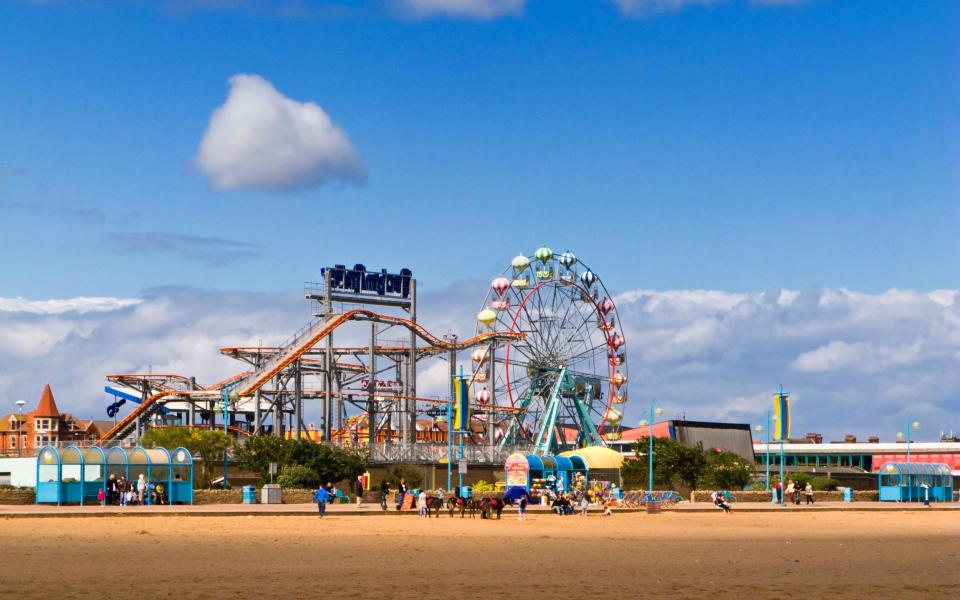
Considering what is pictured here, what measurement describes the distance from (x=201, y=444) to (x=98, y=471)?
17.6m

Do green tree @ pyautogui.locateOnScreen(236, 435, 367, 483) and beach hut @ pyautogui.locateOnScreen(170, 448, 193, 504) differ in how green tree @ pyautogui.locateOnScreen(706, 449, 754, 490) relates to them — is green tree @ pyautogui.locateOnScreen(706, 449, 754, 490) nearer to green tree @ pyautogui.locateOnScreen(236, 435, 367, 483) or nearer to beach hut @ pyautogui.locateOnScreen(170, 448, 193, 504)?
green tree @ pyautogui.locateOnScreen(236, 435, 367, 483)

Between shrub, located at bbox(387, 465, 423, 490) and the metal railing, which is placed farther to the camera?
the metal railing

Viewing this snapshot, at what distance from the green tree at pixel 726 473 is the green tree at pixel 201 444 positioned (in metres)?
30.3

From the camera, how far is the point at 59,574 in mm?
24375

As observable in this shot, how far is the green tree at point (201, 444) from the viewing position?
72.9m

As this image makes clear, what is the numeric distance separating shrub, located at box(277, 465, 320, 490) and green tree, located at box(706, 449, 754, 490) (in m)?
29.7

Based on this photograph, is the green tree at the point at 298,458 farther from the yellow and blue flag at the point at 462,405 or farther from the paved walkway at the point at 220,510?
the paved walkway at the point at 220,510

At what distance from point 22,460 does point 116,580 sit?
51.3m

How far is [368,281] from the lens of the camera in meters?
89.8

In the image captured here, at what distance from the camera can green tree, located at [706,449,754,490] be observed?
85.5m

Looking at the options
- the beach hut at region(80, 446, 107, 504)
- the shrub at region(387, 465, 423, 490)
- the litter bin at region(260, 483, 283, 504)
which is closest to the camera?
the beach hut at region(80, 446, 107, 504)

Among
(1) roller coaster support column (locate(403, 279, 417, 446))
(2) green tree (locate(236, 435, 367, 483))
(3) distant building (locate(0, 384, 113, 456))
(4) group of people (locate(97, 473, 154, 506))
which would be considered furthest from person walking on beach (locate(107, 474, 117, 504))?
(3) distant building (locate(0, 384, 113, 456))

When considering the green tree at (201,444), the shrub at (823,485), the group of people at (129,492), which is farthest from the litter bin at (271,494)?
the shrub at (823,485)

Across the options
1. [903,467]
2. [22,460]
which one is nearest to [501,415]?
[903,467]
